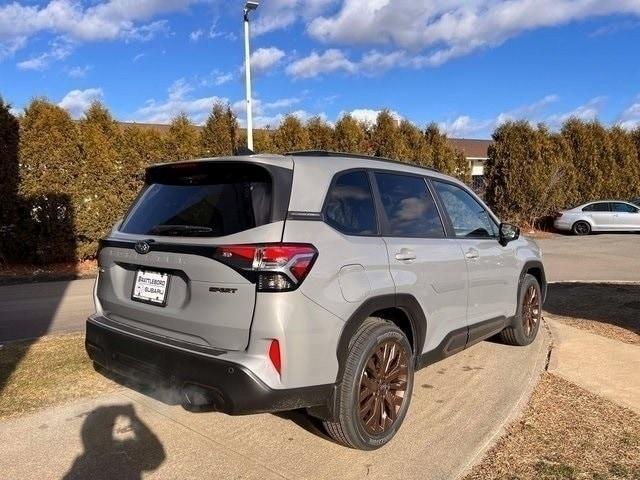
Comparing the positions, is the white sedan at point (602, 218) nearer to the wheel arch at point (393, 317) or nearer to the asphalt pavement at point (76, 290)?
the asphalt pavement at point (76, 290)

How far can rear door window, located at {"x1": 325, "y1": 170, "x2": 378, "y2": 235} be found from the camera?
3342mm

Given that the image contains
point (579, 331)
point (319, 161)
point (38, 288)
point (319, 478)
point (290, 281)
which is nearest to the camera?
point (290, 281)

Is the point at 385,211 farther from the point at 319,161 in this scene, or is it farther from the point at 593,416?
the point at 593,416

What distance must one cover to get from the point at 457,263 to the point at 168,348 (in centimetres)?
232

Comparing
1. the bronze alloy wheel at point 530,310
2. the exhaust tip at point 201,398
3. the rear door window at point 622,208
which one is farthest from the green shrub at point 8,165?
the rear door window at point 622,208

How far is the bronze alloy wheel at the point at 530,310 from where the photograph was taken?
5.77 m

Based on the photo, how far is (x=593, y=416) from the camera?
13.1 ft

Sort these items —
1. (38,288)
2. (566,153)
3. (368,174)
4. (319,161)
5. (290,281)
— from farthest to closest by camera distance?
1. (566,153)
2. (38,288)
3. (368,174)
4. (319,161)
5. (290,281)

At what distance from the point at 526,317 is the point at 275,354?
12.4 ft

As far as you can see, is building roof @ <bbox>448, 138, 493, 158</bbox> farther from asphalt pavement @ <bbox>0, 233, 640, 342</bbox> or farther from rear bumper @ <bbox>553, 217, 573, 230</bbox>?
asphalt pavement @ <bbox>0, 233, 640, 342</bbox>

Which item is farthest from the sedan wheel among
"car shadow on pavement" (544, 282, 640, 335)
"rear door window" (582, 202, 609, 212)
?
"car shadow on pavement" (544, 282, 640, 335)

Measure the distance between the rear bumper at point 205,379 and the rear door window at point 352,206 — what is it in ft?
3.23

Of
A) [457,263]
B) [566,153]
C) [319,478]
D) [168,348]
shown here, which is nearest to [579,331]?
[457,263]

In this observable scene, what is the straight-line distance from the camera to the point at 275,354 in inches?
115
